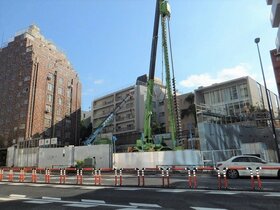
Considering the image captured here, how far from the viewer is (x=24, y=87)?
207 feet

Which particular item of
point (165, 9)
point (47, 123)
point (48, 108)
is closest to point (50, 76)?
point (48, 108)

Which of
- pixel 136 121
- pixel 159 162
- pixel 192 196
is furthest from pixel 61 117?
pixel 192 196

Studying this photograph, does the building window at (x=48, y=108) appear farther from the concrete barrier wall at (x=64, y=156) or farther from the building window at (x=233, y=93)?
the building window at (x=233, y=93)

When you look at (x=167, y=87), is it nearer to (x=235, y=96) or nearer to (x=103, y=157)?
(x=103, y=157)

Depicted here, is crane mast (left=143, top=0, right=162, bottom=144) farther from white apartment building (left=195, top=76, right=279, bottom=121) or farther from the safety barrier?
white apartment building (left=195, top=76, right=279, bottom=121)

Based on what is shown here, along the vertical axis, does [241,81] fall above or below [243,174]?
above

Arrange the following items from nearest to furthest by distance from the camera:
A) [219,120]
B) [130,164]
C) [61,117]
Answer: [130,164] < [219,120] < [61,117]

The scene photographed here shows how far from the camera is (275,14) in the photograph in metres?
24.7

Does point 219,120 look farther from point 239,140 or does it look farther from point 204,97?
point 204,97

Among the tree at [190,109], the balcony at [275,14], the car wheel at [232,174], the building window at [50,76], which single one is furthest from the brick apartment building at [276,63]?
the building window at [50,76]

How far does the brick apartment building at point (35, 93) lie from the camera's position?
6097cm

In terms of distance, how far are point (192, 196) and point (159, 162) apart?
1942cm

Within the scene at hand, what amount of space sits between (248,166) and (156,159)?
12984mm

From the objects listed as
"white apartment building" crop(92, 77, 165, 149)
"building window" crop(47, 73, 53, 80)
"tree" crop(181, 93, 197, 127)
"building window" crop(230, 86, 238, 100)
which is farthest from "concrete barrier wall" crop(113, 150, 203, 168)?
"building window" crop(47, 73, 53, 80)
